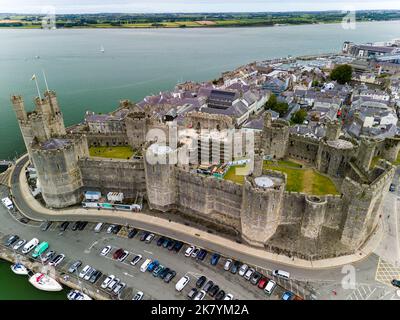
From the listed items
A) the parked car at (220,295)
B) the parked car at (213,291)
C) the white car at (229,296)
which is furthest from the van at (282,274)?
the parked car at (213,291)

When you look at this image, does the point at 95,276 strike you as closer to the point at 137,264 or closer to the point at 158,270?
the point at 137,264

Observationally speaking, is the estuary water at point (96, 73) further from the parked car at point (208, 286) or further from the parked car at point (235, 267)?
the parked car at point (235, 267)

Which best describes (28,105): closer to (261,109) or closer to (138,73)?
(138,73)

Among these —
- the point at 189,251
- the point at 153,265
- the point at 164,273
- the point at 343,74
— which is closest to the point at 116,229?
the point at 153,265

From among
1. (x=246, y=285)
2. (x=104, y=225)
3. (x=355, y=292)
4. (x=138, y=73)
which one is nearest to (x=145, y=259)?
(x=104, y=225)

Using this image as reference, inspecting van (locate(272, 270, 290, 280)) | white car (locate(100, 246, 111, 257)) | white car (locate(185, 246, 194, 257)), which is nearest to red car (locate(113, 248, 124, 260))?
white car (locate(100, 246, 111, 257))

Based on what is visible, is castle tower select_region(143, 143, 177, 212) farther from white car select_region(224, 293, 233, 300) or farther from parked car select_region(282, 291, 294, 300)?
parked car select_region(282, 291, 294, 300)

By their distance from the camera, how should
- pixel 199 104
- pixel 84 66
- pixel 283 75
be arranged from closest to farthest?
pixel 199 104, pixel 283 75, pixel 84 66
